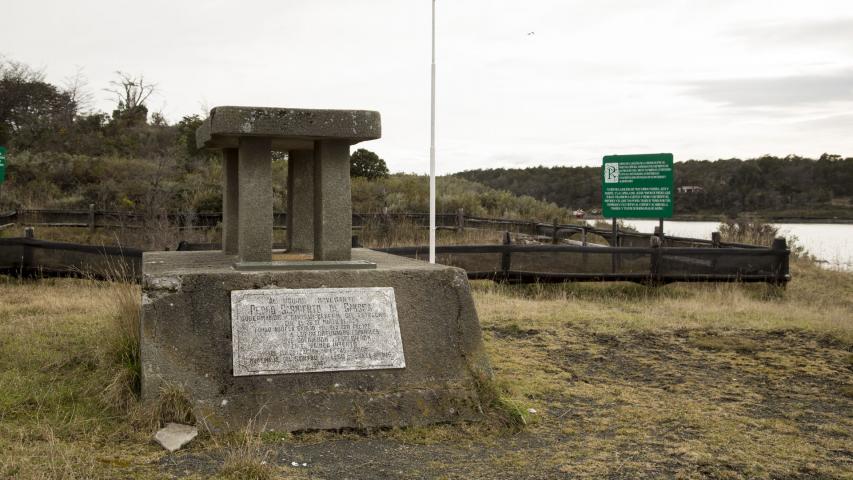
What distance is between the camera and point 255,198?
7152 mm

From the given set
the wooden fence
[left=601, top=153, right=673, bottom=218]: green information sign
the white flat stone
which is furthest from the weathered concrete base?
[left=601, top=153, right=673, bottom=218]: green information sign

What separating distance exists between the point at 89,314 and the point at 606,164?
1080cm

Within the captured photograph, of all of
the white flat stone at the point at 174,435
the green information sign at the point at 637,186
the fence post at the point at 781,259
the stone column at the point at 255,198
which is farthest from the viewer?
the green information sign at the point at 637,186

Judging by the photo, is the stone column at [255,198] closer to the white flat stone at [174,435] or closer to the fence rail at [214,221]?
the white flat stone at [174,435]

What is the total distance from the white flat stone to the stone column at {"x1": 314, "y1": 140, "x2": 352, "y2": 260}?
2117 mm

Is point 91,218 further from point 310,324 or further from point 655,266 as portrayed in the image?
point 310,324

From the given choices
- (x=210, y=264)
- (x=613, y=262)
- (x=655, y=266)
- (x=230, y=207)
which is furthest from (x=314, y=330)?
(x=655, y=266)

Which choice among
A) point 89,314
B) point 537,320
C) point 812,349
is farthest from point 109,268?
point 812,349

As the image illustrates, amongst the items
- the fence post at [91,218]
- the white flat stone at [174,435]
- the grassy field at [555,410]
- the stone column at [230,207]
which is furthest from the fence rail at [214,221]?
the white flat stone at [174,435]

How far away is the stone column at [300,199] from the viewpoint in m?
8.42

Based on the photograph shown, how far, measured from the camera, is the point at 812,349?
9.43 metres

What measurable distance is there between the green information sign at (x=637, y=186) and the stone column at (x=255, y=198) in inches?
436

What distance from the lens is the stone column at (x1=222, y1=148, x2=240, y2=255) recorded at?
8562 millimetres

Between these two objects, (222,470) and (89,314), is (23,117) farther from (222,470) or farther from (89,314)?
(222,470)
